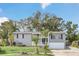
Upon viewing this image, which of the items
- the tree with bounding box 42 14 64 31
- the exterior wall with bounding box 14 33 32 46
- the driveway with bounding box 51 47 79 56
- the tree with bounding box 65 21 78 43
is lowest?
the driveway with bounding box 51 47 79 56

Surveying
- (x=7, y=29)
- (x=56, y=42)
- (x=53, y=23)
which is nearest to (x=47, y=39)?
(x=56, y=42)

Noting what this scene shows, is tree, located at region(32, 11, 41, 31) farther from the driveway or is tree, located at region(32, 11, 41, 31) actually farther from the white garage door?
the driveway

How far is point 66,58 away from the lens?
14.0m

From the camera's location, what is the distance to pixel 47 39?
46.0 ft

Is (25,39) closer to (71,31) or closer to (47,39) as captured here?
(47,39)

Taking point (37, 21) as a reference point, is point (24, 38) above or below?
below

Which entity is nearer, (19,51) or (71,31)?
(71,31)

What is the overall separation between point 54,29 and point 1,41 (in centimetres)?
93

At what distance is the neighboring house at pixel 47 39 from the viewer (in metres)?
14.0

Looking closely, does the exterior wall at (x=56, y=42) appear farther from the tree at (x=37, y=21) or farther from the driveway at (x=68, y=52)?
the tree at (x=37, y=21)

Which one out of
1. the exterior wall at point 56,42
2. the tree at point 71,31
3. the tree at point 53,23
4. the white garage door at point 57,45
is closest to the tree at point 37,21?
the tree at point 53,23

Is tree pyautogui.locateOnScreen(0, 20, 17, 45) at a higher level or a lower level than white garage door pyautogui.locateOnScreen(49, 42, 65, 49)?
higher

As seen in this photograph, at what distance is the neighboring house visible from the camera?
1398 centimetres

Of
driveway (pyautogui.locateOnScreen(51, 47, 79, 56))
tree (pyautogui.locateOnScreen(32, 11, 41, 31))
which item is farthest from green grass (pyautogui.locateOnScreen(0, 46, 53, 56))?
tree (pyautogui.locateOnScreen(32, 11, 41, 31))
